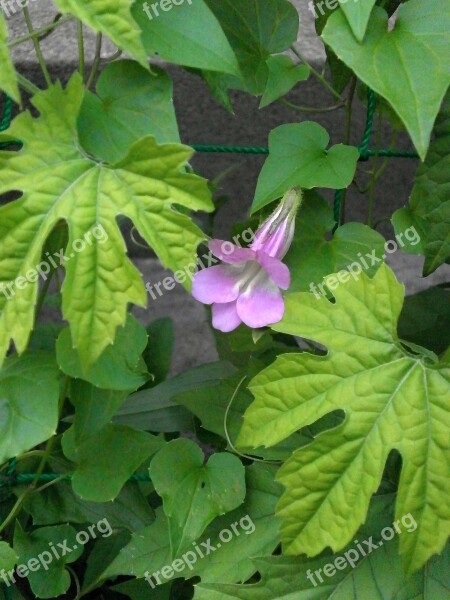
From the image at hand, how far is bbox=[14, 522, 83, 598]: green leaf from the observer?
104 cm

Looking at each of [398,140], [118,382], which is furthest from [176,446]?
[398,140]

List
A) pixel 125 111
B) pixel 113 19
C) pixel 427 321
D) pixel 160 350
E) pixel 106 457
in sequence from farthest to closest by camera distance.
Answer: pixel 160 350 < pixel 427 321 < pixel 106 457 < pixel 125 111 < pixel 113 19

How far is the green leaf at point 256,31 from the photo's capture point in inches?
35.9

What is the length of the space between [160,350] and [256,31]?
0.52 metres

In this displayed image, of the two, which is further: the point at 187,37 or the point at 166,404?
the point at 166,404

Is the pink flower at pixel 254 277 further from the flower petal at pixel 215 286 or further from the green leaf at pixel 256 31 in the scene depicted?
the green leaf at pixel 256 31

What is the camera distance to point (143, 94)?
2.56 ft

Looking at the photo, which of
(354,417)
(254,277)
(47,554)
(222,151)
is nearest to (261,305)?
(254,277)

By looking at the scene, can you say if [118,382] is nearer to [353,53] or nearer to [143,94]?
[143,94]

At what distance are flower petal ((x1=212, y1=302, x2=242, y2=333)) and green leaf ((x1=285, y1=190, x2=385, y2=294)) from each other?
0.07 meters

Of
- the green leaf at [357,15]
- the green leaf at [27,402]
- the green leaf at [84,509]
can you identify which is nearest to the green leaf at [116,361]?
the green leaf at [27,402]

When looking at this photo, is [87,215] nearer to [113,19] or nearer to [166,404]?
[113,19]

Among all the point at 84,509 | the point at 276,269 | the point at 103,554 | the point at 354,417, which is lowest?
the point at 103,554

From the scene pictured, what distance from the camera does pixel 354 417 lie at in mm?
781
